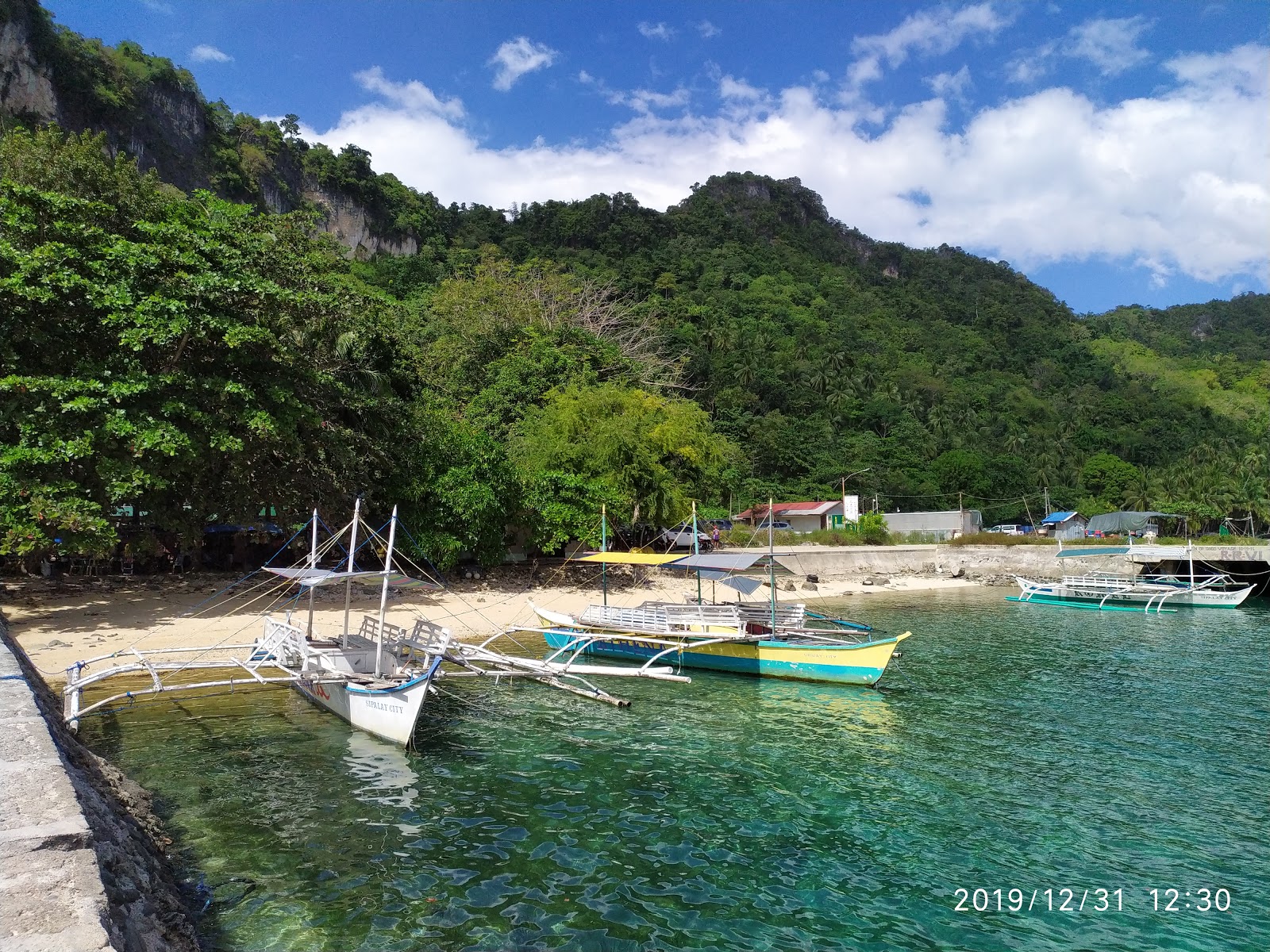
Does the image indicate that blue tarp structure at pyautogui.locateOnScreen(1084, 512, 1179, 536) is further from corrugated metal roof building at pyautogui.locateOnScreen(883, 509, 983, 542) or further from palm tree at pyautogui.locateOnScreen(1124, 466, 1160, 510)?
palm tree at pyautogui.locateOnScreen(1124, 466, 1160, 510)

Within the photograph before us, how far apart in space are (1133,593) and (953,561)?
1447 centimetres

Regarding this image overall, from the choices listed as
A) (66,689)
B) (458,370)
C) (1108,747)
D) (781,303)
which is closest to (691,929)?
(1108,747)

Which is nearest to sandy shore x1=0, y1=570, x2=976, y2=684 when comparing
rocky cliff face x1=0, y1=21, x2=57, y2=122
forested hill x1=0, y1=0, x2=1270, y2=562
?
forested hill x1=0, y1=0, x2=1270, y2=562

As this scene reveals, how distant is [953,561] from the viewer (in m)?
53.2

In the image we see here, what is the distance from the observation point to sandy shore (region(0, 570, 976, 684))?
19.9 meters

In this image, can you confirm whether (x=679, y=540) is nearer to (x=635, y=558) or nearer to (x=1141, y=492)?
(x=635, y=558)

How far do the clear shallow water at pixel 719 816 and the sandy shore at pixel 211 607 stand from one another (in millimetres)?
5471

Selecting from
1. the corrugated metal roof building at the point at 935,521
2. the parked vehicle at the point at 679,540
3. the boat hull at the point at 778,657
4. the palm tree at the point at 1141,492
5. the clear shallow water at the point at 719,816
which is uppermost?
the palm tree at the point at 1141,492

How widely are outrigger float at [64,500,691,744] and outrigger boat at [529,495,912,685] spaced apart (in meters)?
2.97

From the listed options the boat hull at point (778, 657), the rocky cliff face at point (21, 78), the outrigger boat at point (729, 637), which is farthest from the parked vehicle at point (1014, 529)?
the rocky cliff face at point (21, 78)

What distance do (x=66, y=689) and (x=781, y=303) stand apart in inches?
4391

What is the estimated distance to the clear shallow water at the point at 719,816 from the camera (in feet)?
26.0

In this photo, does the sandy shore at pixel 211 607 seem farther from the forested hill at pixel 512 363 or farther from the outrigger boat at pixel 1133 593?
the outrigger boat at pixel 1133 593

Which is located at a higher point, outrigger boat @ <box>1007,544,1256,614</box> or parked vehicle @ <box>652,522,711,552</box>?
parked vehicle @ <box>652,522,711,552</box>
